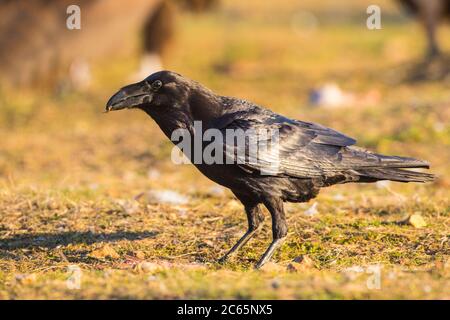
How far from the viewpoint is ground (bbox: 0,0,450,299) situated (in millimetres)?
3897

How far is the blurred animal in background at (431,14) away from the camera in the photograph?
14.1 meters

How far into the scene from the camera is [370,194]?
629cm

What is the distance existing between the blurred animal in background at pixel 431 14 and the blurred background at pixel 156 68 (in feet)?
0.14

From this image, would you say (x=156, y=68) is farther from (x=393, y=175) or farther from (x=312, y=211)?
(x=393, y=175)

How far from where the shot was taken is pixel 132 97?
4465 mm

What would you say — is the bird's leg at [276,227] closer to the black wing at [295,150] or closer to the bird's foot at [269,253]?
the bird's foot at [269,253]

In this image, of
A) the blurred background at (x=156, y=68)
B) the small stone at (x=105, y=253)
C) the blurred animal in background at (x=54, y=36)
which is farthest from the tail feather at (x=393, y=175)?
the blurred animal in background at (x=54, y=36)

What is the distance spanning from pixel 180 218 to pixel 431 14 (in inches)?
381

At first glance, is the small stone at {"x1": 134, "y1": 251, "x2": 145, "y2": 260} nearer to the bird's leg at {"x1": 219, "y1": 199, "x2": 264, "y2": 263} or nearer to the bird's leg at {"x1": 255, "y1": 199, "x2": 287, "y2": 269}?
the bird's leg at {"x1": 219, "y1": 199, "x2": 264, "y2": 263}

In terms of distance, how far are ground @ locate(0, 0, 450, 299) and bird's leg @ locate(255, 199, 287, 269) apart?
0.31ft

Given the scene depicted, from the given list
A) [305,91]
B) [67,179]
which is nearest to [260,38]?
[305,91]

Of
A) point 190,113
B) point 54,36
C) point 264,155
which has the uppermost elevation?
point 54,36

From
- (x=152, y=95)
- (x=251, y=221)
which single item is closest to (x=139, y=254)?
(x=251, y=221)

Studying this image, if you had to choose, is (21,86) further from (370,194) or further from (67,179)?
(370,194)
